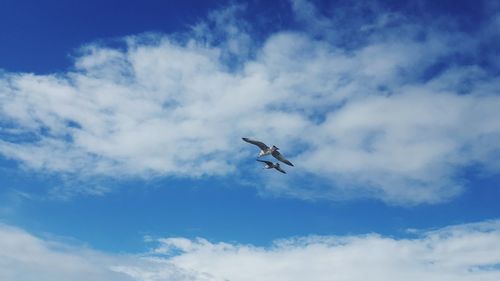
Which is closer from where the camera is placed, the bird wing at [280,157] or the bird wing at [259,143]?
the bird wing at [259,143]

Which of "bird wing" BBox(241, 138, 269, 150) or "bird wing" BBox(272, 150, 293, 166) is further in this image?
"bird wing" BBox(272, 150, 293, 166)

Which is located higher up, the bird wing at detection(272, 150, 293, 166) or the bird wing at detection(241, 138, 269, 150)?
the bird wing at detection(241, 138, 269, 150)

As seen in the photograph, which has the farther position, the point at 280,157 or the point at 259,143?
the point at 280,157

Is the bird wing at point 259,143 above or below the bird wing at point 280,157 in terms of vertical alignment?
above

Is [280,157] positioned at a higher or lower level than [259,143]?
lower

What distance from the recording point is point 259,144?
113 meters

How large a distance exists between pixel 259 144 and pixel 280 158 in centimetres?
651

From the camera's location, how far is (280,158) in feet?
384
